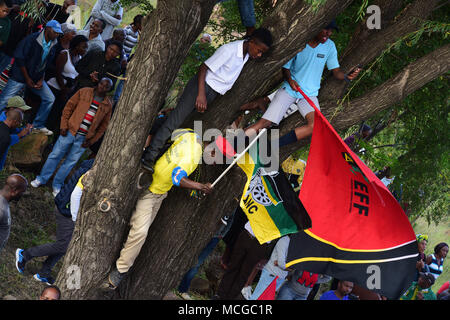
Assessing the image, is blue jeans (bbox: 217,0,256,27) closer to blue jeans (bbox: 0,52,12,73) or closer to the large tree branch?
the large tree branch

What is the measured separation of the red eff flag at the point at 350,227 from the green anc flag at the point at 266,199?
11.2 inches

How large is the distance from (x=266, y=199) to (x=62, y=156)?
3438mm

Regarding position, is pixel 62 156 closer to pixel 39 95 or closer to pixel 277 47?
pixel 39 95

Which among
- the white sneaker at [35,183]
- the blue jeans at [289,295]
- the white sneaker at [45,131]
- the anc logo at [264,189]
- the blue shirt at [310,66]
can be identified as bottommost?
the blue jeans at [289,295]

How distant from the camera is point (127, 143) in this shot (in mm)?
5652

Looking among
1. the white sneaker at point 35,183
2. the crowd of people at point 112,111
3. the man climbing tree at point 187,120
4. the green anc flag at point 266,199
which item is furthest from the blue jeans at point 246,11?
the white sneaker at point 35,183

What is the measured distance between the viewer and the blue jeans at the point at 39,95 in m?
7.95

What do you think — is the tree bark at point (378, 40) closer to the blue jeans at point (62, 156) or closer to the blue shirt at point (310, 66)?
the blue shirt at point (310, 66)

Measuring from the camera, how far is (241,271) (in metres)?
8.66

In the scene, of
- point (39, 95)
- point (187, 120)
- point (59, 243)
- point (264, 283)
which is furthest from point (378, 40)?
point (39, 95)

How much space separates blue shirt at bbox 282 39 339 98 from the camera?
638cm

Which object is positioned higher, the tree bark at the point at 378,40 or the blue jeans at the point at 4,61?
the tree bark at the point at 378,40

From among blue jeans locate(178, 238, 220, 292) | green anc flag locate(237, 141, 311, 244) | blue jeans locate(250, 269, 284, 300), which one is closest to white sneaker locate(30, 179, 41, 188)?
blue jeans locate(178, 238, 220, 292)

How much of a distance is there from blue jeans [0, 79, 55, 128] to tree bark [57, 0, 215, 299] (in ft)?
9.58
